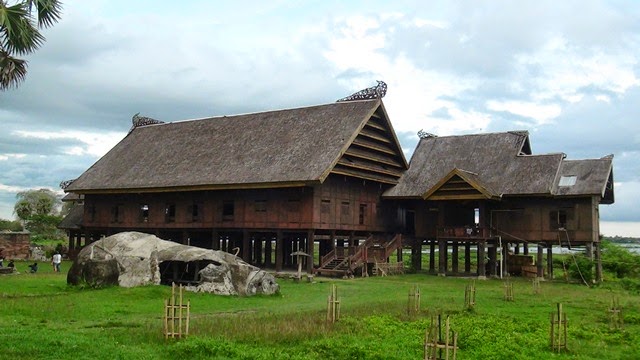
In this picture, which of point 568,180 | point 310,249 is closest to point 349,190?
point 310,249

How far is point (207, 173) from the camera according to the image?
39438 millimetres

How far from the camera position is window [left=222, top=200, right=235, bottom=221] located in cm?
3969

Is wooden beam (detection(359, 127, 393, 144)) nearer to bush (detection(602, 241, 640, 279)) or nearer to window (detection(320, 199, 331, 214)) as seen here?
window (detection(320, 199, 331, 214))

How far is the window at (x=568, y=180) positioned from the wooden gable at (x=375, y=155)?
32.2ft

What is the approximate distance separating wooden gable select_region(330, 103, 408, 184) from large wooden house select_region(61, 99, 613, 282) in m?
0.09

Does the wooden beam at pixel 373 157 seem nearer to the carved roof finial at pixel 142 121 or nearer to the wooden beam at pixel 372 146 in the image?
the wooden beam at pixel 372 146

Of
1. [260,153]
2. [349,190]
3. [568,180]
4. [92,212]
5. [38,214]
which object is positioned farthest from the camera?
[38,214]

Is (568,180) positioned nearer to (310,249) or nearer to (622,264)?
(622,264)

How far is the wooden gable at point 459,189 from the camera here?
35.9 m

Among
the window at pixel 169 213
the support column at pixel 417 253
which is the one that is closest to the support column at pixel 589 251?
the support column at pixel 417 253

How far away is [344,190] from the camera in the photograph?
38906 mm

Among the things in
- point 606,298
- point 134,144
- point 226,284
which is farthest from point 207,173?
point 606,298

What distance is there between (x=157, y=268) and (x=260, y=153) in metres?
13.3

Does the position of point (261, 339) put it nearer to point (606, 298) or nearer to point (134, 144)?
point (606, 298)
